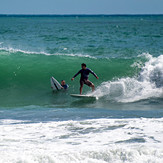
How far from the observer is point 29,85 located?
16094mm

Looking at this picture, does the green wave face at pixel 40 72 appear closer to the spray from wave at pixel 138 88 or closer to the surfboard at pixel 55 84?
the surfboard at pixel 55 84

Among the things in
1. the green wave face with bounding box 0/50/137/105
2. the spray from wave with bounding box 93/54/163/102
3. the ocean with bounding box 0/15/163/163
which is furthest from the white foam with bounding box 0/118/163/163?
the green wave face with bounding box 0/50/137/105

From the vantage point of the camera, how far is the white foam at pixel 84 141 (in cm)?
586

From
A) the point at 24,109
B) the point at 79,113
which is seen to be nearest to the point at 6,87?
the point at 24,109

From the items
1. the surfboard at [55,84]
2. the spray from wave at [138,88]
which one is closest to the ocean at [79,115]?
the spray from wave at [138,88]

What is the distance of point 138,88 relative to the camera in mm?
13641

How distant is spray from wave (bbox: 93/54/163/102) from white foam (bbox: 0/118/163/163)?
432cm

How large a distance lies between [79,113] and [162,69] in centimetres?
687

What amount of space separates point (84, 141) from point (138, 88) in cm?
732

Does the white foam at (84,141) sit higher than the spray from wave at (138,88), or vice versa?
the spray from wave at (138,88)

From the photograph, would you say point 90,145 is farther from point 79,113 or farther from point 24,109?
point 24,109

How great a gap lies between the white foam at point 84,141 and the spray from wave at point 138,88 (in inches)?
170

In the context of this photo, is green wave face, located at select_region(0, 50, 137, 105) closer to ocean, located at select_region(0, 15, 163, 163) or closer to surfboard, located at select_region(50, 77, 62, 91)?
ocean, located at select_region(0, 15, 163, 163)

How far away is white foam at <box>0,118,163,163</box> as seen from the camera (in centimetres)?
586
